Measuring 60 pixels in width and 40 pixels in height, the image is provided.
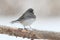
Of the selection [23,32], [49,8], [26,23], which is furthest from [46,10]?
[23,32]

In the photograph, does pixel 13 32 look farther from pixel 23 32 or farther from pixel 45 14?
pixel 45 14

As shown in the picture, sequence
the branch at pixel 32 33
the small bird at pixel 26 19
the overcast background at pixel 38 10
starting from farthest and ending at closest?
the overcast background at pixel 38 10
the small bird at pixel 26 19
the branch at pixel 32 33

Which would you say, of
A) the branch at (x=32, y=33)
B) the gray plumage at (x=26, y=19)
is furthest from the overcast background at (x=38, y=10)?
the branch at (x=32, y=33)

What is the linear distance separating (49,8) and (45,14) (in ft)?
0.27

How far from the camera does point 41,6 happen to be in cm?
232

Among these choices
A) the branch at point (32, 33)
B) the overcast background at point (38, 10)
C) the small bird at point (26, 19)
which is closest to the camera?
the branch at point (32, 33)

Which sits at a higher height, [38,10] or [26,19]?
[38,10]

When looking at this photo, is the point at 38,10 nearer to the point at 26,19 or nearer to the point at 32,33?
the point at 26,19

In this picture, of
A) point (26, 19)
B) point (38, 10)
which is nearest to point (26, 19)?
point (26, 19)

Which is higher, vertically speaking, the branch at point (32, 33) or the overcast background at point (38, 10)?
the overcast background at point (38, 10)

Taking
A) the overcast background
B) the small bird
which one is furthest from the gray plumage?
the overcast background

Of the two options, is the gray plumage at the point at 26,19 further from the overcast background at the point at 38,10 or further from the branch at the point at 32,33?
the overcast background at the point at 38,10

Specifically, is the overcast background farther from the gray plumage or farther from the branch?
the branch

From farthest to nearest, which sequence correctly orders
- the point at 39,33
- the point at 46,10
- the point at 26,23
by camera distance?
the point at 46,10
the point at 26,23
the point at 39,33
